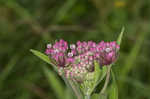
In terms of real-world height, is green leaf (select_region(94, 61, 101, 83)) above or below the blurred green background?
below

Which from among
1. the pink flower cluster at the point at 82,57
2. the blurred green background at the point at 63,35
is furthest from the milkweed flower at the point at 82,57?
the blurred green background at the point at 63,35

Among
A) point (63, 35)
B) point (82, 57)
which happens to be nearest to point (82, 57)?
point (82, 57)

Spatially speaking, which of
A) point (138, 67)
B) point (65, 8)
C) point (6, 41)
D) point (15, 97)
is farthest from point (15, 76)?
point (138, 67)

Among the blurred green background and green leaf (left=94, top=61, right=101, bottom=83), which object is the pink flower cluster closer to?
green leaf (left=94, top=61, right=101, bottom=83)

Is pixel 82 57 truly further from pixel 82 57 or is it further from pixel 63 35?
pixel 63 35

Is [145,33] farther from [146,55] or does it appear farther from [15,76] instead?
[15,76]

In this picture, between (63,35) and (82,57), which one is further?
(63,35)

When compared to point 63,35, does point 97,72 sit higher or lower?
lower

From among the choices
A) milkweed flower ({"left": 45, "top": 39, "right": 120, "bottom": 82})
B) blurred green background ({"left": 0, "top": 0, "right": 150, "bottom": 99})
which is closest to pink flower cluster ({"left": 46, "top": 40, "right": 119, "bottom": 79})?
milkweed flower ({"left": 45, "top": 39, "right": 120, "bottom": 82})
